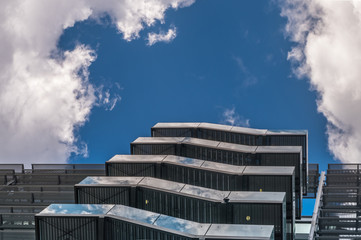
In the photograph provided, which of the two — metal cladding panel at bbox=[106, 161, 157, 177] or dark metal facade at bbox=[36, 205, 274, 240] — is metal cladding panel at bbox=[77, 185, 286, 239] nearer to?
dark metal facade at bbox=[36, 205, 274, 240]

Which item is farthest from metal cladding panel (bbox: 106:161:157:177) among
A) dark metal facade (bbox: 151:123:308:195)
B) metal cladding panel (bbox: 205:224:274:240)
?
metal cladding panel (bbox: 205:224:274:240)

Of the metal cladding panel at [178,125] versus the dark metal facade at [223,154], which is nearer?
the dark metal facade at [223,154]

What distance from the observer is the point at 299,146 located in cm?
4284

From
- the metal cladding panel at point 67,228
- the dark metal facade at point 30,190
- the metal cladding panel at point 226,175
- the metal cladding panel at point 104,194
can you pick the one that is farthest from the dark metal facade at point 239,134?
the metal cladding panel at point 67,228

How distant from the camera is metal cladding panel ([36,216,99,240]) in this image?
28.4 meters

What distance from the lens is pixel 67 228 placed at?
94.7 ft

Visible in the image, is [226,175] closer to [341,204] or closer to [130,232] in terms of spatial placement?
[130,232]

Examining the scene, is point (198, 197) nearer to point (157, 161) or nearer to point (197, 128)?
point (157, 161)

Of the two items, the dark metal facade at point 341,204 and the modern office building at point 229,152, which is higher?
the modern office building at point 229,152

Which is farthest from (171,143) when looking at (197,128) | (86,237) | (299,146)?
(86,237)

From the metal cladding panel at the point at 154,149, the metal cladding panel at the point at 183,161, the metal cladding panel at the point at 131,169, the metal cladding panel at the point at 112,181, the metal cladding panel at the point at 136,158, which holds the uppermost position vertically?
the metal cladding panel at the point at 154,149

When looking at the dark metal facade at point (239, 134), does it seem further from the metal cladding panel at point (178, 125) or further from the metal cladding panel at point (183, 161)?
the metal cladding panel at point (183, 161)

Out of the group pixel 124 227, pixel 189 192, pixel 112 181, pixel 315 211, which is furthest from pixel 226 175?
pixel 124 227

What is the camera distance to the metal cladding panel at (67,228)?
2841 centimetres
